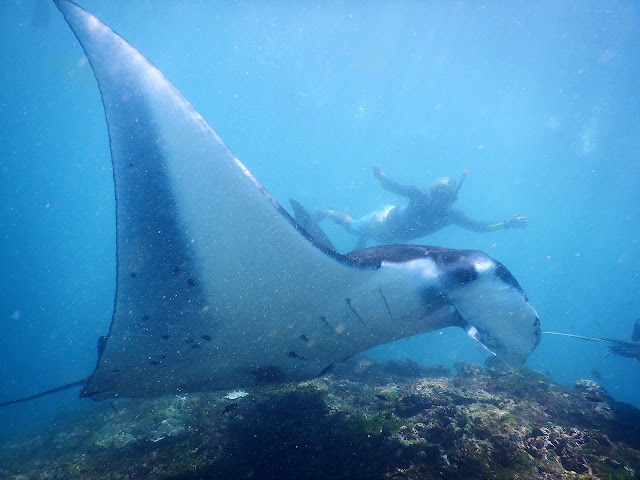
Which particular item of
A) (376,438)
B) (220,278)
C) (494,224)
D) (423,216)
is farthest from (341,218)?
(220,278)

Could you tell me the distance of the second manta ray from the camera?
1.65m

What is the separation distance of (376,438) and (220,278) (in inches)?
72.6

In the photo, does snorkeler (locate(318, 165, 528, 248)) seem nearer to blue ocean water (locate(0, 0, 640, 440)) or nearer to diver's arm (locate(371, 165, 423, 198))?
diver's arm (locate(371, 165, 423, 198))

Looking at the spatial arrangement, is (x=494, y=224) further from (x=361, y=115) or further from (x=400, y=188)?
(x=361, y=115)

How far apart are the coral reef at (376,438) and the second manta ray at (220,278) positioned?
63 cm

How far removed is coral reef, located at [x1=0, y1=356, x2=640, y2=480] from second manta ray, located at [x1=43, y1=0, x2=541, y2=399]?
63 centimetres

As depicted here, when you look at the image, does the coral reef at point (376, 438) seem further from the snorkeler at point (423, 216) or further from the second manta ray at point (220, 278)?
the snorkeler at point (423, 216)

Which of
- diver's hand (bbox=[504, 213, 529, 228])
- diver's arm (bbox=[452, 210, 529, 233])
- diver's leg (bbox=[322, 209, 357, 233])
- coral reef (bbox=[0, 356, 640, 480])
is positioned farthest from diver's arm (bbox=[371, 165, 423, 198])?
coral reef (bbox=[0, 356, 640, 480])

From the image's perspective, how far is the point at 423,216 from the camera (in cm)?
1070

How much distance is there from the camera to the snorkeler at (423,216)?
995 centimetres

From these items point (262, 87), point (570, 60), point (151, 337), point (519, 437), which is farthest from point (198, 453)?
point (262, 87)

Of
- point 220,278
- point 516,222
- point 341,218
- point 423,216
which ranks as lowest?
point 220,278

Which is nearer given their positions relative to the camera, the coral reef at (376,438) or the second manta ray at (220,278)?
the second manta ray at (220,278)

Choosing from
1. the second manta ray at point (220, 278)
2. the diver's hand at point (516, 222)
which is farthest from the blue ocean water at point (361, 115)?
the second manta ray at point (220, 278)
